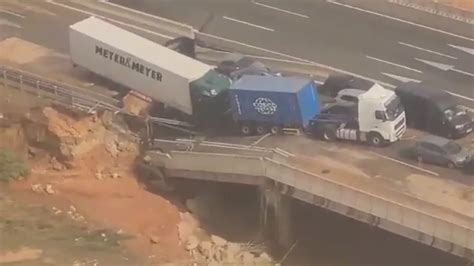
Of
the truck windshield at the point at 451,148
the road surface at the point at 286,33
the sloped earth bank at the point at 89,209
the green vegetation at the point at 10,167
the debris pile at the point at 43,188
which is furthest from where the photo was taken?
the road surface at the point at 286,33

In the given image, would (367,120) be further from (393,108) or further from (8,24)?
(8,24)

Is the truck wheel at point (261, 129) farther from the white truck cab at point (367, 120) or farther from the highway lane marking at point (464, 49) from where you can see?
the highway lane marking at point (464, 49)

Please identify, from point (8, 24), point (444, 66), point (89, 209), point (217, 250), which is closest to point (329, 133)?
point (217, 250)

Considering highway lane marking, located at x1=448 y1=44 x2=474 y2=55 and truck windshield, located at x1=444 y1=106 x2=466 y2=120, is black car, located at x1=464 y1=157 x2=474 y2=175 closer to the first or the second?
truck windshield, located at x1=444 y1=106 x2=466 y2=120

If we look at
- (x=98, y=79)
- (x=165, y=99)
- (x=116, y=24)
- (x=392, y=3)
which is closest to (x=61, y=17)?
(x=116, y=24)

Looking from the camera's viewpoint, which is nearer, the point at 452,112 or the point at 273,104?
the point at 273,104

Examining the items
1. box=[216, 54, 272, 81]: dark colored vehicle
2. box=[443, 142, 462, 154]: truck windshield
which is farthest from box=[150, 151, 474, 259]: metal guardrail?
box=[216, 54, 272, 81]: dark colored vehicle

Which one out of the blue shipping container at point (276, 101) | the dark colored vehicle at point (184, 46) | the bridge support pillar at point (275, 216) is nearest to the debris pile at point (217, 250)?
the bridge support pillar at point (275, 216)
